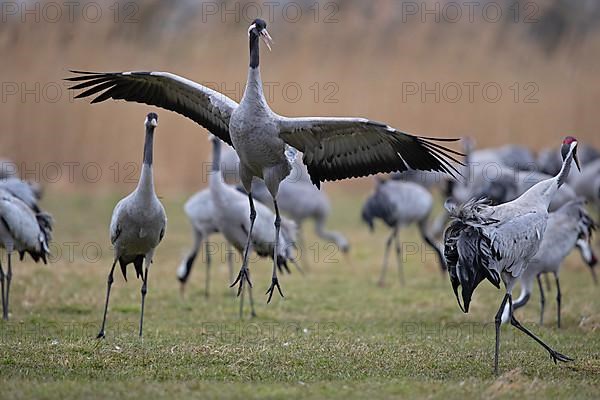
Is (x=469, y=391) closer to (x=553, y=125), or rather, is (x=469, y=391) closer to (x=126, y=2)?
(x=553, y=125)

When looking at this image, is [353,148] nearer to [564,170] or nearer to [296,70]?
[564,170]

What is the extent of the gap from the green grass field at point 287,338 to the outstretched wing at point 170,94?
1.75 meters

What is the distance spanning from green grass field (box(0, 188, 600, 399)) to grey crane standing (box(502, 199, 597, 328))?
1.19 ft

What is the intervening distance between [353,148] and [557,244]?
2.46 m

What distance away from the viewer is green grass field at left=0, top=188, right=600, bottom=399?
17.7 ft

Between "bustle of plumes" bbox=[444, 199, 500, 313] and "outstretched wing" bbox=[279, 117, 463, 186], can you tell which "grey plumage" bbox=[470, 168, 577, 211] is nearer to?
"outstretched wing" bbox=[279, 117, 463, 186]

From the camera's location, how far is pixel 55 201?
17.9 metres

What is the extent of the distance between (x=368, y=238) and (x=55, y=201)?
641 cm

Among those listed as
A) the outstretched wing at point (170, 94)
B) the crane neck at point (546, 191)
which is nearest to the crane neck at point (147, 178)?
the outstretched wing at point (170, 94)

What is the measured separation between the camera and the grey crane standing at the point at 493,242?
6258 mm

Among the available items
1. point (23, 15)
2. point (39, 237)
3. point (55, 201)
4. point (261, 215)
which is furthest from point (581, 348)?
point (23, 15)

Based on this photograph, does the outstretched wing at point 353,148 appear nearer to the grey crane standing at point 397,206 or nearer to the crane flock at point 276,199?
the crane flock at point 276,199

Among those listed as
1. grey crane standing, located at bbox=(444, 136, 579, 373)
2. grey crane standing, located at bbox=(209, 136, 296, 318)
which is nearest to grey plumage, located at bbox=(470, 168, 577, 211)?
grey crane standing, located at bbox=(209, 136, 296, 318)

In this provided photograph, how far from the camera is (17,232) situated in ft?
26.6
